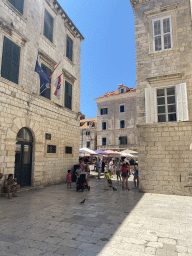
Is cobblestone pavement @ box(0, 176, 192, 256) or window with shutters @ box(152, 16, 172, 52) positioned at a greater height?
window with shutters @ box(152, 16, 172, 52)

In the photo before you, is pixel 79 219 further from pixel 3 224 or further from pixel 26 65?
pixel 26 65

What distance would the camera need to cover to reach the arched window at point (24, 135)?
9609 mm

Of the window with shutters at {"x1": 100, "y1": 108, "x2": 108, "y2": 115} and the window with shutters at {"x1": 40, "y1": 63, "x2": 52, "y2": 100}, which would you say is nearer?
the window with shutters at {"x1": 40, "y1": 63, "x2": 52, "y2": 100}

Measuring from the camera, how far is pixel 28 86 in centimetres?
1012

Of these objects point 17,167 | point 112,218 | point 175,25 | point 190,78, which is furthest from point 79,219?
point 175,25

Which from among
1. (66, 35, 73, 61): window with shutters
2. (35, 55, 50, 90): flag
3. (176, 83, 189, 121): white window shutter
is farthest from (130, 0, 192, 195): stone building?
(66, 35, 73, 61): window with shutters

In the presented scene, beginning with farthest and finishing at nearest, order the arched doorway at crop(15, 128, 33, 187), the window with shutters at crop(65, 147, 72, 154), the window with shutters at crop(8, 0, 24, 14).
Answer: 1. the window with shutters at crop(65, 147, 72, 154)
2. the arched doorway at crop(15, 128, 33, 187)
3. the window with shutters at crop(8, 0, 24, 14)

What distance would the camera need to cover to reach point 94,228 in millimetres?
4582

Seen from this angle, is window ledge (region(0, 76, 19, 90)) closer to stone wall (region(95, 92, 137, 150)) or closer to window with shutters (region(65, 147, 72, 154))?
window with shutters (region(65, 147, 72, 154))

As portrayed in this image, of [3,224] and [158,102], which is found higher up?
[158,102]

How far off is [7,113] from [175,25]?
32.2 ft

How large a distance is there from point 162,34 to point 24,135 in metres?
9.44

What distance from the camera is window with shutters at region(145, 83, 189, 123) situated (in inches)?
374

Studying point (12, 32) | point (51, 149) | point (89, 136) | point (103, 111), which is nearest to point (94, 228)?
point (51, 149)
